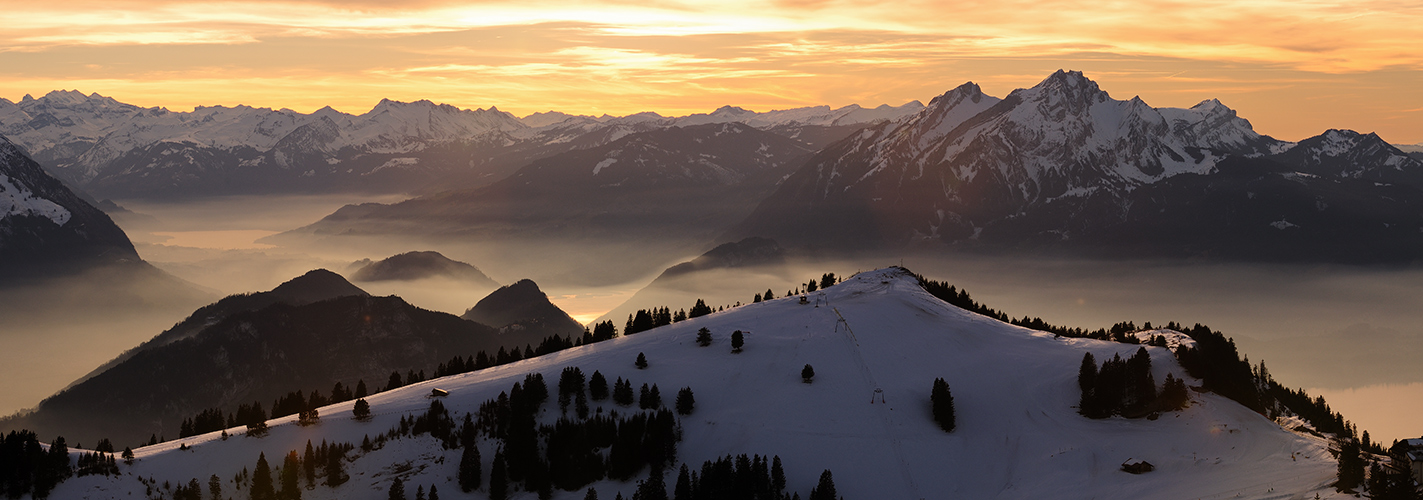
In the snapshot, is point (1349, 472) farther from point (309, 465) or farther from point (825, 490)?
point (309, 465)

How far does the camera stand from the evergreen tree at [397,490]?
7510 inches

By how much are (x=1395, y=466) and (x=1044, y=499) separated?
186ft

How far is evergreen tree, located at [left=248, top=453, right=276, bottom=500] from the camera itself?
186 m

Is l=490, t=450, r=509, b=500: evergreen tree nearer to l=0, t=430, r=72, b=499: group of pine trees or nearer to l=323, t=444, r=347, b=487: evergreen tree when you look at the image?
l=323, t=444, r=347, b=487: evergreen tree

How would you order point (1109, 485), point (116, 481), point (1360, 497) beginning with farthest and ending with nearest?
point (1109, 485), point (116, 481), point (1360, 497)

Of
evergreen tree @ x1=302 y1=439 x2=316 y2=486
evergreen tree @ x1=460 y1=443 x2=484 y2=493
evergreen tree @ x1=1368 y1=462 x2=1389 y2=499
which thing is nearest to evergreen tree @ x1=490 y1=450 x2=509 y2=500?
evergreen tree @ x1=460 y1=443 x2=484 y2=493

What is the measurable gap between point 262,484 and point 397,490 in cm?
2432

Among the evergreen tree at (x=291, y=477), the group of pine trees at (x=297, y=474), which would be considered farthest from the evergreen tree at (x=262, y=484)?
the evergreen tree at (x=291, y=477)

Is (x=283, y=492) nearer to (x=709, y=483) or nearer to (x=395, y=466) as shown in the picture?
(x=395, y=466)

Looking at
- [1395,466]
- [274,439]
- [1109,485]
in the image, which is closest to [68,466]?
[274,439]

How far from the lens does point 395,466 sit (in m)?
198

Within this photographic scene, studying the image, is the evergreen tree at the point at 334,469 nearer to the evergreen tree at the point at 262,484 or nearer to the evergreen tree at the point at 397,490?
the evergreen tree at the point at 397,490

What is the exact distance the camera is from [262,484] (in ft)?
611

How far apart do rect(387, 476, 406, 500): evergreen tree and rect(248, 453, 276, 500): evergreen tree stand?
20939mm
